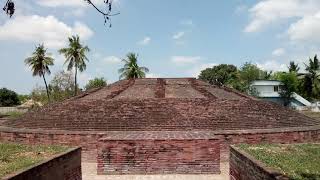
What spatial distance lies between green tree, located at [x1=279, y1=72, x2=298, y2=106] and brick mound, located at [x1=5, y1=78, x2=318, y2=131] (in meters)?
29.8

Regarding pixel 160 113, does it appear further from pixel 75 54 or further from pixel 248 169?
pixel 75 54

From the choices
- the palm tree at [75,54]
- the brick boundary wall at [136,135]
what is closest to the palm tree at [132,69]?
the palm tree at [75,54]

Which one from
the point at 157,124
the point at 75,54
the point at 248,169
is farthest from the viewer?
the point at 75,54

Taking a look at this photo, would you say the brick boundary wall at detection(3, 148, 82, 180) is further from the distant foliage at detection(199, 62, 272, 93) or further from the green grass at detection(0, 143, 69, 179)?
the distant foliage at detection(199, 62, 272, 93)

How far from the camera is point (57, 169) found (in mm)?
7977

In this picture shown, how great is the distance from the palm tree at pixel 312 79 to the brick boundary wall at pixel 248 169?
39630mm

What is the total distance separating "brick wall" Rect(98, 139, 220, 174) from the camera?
10539mm

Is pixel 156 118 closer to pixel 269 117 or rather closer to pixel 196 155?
pixel 196 155

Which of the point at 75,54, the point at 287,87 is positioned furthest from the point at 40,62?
the point at 287,87

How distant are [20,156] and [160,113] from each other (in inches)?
227

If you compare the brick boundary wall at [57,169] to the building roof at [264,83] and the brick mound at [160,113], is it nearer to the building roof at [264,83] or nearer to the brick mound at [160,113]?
the brick mound at [160,113]

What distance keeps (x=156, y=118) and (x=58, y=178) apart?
17.5 feet

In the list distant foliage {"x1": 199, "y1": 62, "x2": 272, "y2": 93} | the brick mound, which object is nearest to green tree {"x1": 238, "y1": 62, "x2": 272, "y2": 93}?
distant foliage {"x1": 199, "y1": 62, "x2": 272, "y2": 93}

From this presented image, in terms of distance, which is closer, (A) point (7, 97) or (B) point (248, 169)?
(B) point (248, 169)
